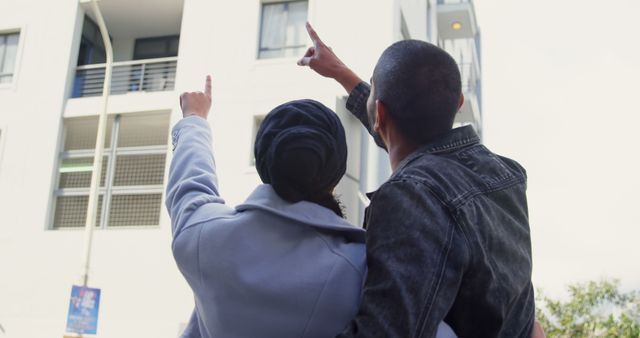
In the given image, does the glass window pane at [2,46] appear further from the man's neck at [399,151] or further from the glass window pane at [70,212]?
the man's neck at [399,151]

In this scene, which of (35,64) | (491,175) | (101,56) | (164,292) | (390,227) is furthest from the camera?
(101,56)

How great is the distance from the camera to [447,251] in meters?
1.33

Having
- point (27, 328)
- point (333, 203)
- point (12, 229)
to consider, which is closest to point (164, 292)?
point (27, 328)

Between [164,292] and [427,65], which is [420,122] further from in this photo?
[164,292]

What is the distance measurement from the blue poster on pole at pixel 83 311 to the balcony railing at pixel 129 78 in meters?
5.96

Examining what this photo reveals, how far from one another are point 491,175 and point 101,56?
62.4ft

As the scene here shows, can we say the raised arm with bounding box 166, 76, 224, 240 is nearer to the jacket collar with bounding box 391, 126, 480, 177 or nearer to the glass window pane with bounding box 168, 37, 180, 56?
the jacket collar with bounding box 391, 126, 480, 177

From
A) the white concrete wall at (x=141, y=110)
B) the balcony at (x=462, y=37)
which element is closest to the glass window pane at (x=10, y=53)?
the white concrete wall at (x=141, y=110)

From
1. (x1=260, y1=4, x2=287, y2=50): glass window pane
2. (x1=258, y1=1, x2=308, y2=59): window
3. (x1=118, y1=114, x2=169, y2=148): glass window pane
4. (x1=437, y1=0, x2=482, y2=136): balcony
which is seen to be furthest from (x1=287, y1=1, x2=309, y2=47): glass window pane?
(x1=437, y1=0, x2=482, y2=136): balcony

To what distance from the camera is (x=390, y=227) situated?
4.44 feet

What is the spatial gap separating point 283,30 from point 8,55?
737 cm

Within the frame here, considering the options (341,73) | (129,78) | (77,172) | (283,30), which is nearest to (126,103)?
(129,78)

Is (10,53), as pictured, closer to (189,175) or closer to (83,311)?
(83,311)

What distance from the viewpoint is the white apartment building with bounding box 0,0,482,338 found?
48.7 ft
